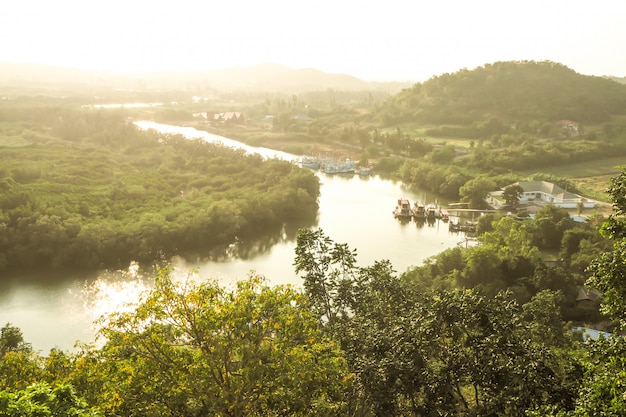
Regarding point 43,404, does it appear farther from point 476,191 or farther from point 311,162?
point 311,162

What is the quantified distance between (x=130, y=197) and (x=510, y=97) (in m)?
42.8

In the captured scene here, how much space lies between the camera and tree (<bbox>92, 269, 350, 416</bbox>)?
5219 mm

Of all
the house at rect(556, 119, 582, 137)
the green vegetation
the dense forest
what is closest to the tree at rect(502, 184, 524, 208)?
the green vegetation

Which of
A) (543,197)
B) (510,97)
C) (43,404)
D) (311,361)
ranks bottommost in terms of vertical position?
(543,197)

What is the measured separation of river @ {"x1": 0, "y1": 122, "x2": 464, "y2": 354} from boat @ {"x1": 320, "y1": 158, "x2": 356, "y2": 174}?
553 centimetres

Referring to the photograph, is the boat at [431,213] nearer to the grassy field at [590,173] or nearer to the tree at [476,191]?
the tree at [476,191]

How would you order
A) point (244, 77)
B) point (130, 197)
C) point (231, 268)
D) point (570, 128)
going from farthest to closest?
1. point (244, 77)
2. point (570, 128)
3. point (130, 197)
4. point (231, 268)

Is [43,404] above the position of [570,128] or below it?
below

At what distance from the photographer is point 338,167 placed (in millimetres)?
34094

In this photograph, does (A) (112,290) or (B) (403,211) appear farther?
(B) (403,211)

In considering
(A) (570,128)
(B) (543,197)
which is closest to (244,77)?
(A) (570,128)

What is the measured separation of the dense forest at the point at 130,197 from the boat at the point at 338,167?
6972mm

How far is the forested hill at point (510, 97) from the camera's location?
159 feet

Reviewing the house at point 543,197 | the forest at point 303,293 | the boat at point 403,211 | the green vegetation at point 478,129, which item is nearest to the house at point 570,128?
the green vegetation at point 478,129
